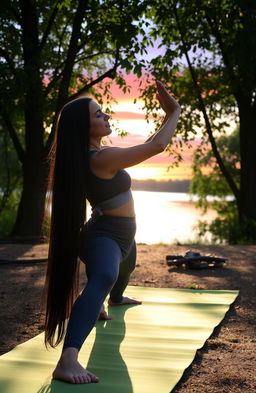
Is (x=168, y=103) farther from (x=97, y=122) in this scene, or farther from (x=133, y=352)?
(x=133, y=352)

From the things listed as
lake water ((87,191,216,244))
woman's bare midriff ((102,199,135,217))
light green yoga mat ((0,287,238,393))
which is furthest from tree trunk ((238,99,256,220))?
woman's bare midriff ((102,199,135,217))

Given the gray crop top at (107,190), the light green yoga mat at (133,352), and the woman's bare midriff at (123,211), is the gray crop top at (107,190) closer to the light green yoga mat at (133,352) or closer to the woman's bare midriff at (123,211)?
the woman's bare midriff at (123,211)

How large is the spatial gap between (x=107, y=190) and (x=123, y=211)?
23 cm

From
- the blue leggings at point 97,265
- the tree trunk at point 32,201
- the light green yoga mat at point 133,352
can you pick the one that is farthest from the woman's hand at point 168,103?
the tree trunk at point 32,201

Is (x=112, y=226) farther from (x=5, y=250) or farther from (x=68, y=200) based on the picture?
(x=5, y=250)

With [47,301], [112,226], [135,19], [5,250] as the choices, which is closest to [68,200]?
[112,226]

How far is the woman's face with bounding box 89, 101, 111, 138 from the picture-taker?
3.67m

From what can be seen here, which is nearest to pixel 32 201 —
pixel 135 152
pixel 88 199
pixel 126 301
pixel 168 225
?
pixel 126 301

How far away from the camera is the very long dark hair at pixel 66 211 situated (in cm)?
355

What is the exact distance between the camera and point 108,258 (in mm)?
3479

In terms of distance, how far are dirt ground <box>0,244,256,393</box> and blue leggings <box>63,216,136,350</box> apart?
0.66 meters

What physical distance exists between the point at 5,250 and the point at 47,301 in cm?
598

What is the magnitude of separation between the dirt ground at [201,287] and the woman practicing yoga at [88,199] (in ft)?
2.45

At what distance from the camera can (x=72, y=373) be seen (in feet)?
10.2
